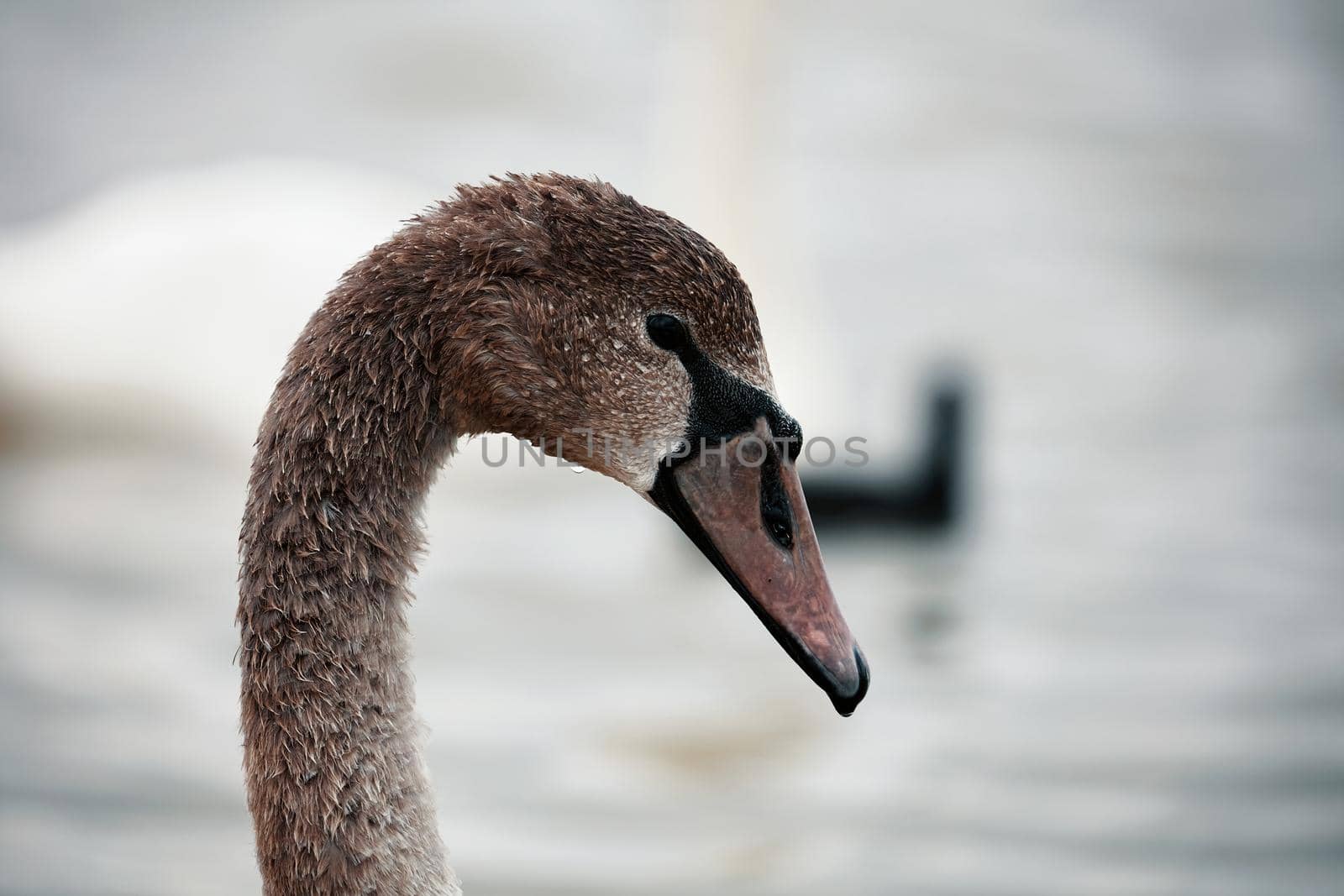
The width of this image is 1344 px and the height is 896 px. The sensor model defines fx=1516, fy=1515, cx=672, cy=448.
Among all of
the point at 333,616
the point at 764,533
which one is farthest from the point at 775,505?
the point at 333,616

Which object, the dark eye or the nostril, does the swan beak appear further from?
the dark eye

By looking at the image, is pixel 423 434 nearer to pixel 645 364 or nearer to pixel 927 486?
pixel 645 364

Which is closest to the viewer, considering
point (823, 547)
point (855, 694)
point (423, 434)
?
point (855, 694)

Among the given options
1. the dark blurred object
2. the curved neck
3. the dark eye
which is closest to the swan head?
the dark eye

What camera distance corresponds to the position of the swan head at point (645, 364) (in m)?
2.15

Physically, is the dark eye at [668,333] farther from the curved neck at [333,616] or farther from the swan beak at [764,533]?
the curved neck at [333,616]

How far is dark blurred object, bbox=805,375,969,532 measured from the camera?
28.8ft

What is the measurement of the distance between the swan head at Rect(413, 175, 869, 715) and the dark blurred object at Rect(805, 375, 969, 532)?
6537 mm

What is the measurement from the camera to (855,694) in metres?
2.11

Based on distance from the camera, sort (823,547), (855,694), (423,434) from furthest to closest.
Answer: (823,547), (423,434), (855,694)

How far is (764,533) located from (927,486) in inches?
271

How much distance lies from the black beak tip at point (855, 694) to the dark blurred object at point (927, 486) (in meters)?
6.57

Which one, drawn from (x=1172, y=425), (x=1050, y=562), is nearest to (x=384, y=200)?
(x=1050, y=562)

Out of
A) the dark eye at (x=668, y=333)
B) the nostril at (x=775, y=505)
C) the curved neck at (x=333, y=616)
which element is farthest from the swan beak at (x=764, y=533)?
the curved neck at (x=333, y=616)
